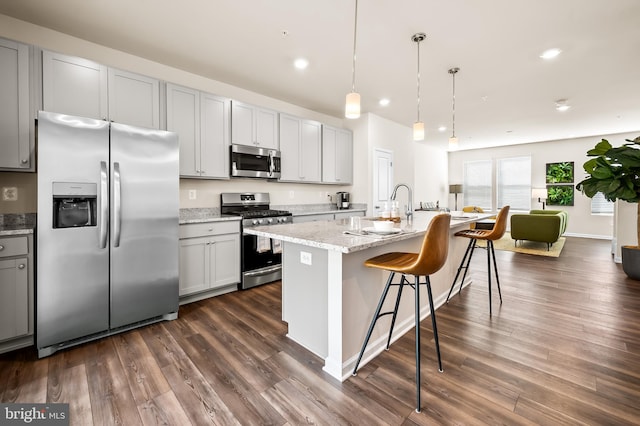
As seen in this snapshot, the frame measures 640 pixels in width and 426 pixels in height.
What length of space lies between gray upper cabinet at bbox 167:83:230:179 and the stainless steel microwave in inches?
4.5

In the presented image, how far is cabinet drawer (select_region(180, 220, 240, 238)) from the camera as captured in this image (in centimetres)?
302

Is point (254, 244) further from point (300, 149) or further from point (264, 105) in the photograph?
point (264, 105)

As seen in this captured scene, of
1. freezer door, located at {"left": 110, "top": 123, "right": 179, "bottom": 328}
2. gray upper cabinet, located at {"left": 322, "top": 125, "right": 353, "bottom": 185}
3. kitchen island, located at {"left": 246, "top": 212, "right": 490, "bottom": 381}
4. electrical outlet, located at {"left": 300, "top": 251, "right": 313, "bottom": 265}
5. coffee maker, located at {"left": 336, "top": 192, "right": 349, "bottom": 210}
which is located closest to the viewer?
kitchen island, located at {"left": 246, "top": 212, "right": 490, "bottom": 381}

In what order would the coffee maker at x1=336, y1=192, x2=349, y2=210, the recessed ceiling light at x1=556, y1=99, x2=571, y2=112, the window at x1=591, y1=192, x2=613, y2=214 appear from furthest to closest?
1. the window at x1=591, y1=192, x2=613, y2=214
2. the coffee maker at x1=336, y1=192, x2=349, y2=210
3. the recessed ceiling light at x1=556, y1=99, x2=571, y2=112

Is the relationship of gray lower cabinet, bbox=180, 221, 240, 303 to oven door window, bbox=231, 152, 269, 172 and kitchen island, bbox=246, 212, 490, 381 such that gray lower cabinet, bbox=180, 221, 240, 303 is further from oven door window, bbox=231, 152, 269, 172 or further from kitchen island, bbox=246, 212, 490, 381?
kitchen island, bbox=246, 212, 490, 381

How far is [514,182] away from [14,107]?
10801 millimetres

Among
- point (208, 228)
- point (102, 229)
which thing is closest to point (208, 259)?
point (208, 228)

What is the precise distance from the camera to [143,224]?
2.50 meters

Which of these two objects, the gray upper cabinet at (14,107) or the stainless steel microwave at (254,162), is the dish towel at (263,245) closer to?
the stainless steel microwave at (254,162)

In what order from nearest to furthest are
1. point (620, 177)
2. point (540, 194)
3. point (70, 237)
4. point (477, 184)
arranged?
point (70, 237) < point (620, 177) < point (540, 194) < point (477, 184)

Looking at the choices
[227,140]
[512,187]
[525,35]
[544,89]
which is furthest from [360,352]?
[512,187]

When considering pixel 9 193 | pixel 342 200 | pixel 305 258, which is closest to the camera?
pixel 305 258

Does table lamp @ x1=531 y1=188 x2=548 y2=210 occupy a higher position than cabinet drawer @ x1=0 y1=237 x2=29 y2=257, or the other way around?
table lamp @ x1=531 y1=188 x2=548 y2=210

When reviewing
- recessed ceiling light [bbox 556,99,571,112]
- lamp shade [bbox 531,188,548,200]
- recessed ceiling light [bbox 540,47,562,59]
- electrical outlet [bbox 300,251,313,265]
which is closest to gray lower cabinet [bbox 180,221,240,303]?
electrical outlet [bbox 300,251,313,265]
